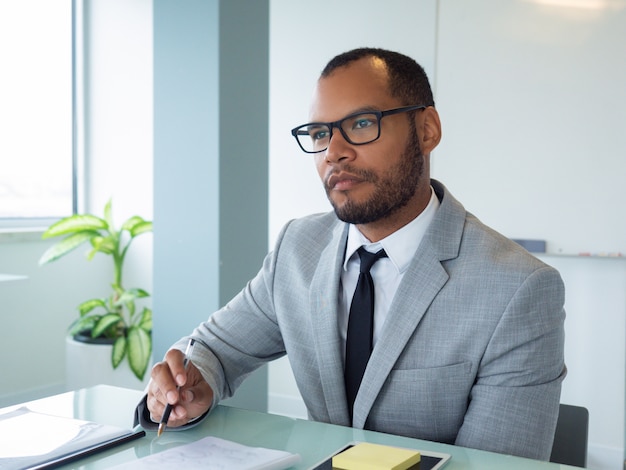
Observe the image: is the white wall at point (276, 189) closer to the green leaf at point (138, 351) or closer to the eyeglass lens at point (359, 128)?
the green leaf at point (138, 351)

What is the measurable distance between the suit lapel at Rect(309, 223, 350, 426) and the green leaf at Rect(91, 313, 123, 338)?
2.44 meters

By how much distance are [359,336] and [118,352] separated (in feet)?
8.33

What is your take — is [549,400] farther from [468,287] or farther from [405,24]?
[405,24]

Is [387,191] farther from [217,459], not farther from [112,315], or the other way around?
[112,315]

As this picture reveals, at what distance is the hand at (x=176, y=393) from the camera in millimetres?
1253

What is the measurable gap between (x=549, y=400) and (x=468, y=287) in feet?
0.79

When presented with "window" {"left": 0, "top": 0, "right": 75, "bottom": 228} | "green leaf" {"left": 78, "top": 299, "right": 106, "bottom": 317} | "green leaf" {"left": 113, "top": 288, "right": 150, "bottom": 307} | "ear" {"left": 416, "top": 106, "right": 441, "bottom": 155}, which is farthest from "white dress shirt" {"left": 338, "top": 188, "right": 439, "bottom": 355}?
"window" {"left": 0, "top": 0, "right": 75, "bottom": 228}

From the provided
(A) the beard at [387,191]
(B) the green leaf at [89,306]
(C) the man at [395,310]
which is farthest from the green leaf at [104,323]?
(A) the beard at [387,191]

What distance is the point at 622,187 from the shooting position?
3186 mm

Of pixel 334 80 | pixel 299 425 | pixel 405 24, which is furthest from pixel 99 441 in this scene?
pixel 405 24

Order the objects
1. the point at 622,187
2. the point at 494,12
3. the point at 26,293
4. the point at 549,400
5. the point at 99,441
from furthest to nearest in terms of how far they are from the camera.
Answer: the point at 26,293 < the point at 494,12 < the point at 622,187 < the point at 549,400 < the point at 99,441

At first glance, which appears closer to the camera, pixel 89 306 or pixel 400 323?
pixel 400 323

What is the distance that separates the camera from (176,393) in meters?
1.25

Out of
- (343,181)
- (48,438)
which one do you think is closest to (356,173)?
(343,181)
